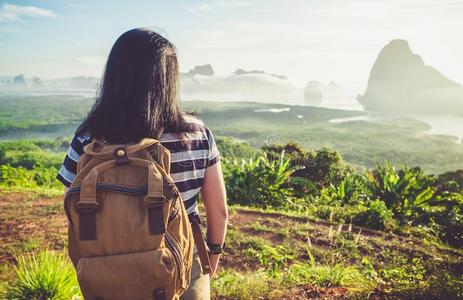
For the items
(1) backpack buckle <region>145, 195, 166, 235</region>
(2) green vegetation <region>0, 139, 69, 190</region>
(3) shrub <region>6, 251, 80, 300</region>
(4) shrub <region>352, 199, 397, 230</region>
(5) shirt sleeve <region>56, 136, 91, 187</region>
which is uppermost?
(5) shirt sleeve <region>56, 136, 91, 187</region>

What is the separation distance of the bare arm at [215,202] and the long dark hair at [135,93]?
269 mm

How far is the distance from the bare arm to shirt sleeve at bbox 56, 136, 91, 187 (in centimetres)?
52

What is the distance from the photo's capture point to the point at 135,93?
4.85ft

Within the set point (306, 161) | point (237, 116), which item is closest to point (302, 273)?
point (306, 161)

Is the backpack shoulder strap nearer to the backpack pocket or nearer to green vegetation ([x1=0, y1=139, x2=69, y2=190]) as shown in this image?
the backpack pocket

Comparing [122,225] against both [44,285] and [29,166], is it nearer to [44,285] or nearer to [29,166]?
[44,285]

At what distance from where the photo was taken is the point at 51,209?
6.22 meters

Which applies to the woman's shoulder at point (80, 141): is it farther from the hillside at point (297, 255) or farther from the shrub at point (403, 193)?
the shrub at point (403, 193)

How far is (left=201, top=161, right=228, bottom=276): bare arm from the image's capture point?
172 cm

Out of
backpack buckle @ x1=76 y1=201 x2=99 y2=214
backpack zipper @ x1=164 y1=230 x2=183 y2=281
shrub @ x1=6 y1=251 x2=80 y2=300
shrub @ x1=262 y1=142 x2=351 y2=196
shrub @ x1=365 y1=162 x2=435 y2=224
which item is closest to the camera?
backpack buckle @ x1=76 y1=201 x2=99 y2=214

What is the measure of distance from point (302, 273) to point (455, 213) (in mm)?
4919

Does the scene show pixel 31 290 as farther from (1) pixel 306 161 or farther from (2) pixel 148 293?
(1) pixel 306 161

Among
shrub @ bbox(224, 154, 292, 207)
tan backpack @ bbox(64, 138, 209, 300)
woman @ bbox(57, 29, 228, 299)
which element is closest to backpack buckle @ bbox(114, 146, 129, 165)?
tan backpack @ bbox(64, 138, 209, 300)

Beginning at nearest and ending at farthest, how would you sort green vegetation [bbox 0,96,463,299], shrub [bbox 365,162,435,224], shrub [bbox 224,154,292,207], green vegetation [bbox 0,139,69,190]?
green vegetation [bbox 0,96,463,299], shrub [bbox 365,162,435,224], shrub [bbox 224,154,292,207], green vegetation [bbox 0,139,69,190]
